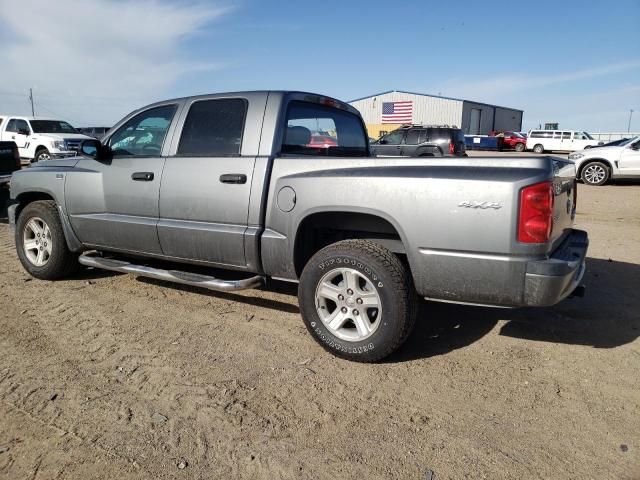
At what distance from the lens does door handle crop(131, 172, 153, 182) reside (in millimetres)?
4203

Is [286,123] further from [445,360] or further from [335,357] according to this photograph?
[445,360]

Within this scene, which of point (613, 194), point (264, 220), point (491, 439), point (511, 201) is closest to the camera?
point (491, 439)

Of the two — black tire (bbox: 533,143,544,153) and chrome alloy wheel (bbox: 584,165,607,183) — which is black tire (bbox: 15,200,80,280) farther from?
black tire (bbox: 533,143,544,153)

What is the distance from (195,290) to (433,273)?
2.68 meters

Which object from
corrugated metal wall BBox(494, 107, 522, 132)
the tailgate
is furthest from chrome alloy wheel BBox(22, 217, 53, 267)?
corrugated metal wall BBox(494, 107, 522, 132)

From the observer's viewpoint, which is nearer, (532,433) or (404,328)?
(532,433)

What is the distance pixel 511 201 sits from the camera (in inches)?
108

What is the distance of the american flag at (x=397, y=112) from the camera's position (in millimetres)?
50562

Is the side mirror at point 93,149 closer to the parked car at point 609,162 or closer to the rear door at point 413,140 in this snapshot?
the parked car at point 609,162

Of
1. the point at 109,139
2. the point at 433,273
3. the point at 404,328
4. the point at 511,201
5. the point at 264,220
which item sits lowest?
the point at 404,328

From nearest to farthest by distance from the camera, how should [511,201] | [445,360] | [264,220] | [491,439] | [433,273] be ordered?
[491,439], [511,201], [433,273], [445,360], [264,220]

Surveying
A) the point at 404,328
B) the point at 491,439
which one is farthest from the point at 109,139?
the point at 491,439

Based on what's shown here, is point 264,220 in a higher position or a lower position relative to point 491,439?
higher

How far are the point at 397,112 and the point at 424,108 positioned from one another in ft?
9.48
